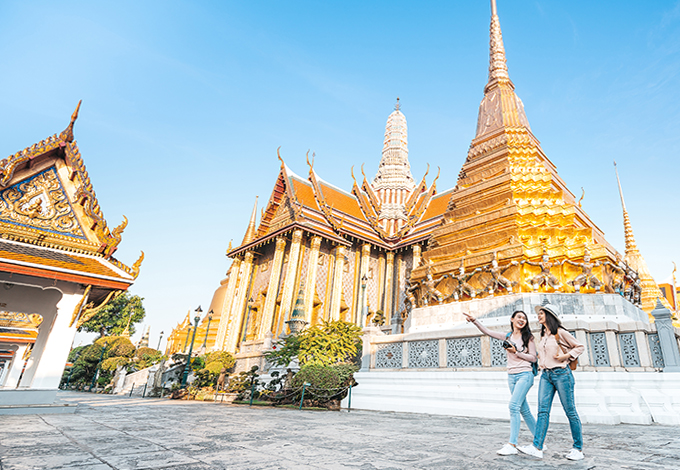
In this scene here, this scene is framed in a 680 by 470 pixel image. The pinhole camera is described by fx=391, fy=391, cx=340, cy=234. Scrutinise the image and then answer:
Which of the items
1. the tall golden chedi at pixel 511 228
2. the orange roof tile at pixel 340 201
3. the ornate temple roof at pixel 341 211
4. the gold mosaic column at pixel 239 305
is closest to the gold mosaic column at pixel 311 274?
the ornate temple roof at pixel 341 211

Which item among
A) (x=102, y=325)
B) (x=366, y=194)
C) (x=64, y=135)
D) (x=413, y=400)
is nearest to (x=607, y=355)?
(x=413, y=400)

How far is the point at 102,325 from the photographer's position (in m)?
33.8

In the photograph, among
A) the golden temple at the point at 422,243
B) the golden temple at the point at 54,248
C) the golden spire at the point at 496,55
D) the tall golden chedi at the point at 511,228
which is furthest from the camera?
the golden spire at the point at 496,55

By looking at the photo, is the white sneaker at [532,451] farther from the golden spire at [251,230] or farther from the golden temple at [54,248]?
the golden spire at [251,230]

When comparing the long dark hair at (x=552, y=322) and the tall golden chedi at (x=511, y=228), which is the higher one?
the tall golden chedi at (x=511, y=228)

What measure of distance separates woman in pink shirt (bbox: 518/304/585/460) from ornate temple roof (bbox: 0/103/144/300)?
19.6ft

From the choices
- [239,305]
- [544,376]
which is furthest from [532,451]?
[239,305]

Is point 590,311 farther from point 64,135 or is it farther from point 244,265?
point 244,265

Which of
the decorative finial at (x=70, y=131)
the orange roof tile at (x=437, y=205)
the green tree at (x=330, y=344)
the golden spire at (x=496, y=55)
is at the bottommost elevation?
the green tree at (x=330, y=344)

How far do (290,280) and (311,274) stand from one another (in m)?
1.09

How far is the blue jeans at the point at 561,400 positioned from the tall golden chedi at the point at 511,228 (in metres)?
7.18

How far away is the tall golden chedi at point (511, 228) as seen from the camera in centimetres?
932

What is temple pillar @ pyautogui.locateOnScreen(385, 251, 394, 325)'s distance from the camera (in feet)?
65.4

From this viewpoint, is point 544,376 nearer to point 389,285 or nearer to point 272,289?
point 272,289
